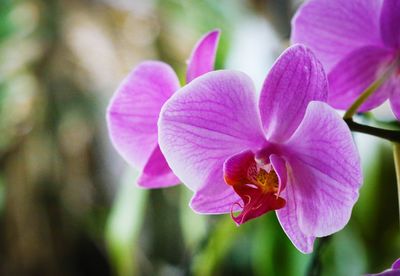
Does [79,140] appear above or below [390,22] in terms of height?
below

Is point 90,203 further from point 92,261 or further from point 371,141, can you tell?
point 371,141

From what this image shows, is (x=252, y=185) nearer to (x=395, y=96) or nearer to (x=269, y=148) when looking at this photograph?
(x=269, y=148)

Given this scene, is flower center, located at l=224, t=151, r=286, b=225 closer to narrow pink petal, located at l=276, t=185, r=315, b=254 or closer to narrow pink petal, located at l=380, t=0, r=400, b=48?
narrow pink petal, located at l=276, t=185, r=315, b=254

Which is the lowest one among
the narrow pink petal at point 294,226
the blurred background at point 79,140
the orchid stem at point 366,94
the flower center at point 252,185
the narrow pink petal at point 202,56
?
the blurred background at point 79,140

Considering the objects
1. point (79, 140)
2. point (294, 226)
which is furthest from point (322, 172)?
point (79, 140)

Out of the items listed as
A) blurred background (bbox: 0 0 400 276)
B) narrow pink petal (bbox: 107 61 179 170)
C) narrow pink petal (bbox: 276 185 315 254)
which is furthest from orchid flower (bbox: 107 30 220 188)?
blurred background (bbox: 0 0 400 276)

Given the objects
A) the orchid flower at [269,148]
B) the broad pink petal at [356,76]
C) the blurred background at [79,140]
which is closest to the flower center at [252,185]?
→ the orchid flower at [269,148]

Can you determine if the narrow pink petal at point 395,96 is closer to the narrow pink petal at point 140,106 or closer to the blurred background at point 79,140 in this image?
the narrow pink petal at point 140,106
